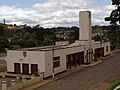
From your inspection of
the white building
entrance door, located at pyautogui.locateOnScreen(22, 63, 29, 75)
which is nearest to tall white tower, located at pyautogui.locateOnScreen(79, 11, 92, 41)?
the white building

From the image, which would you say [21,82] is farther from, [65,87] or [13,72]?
[13,72]

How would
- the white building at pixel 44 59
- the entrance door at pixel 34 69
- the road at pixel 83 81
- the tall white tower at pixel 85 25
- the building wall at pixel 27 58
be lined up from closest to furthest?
the road at pixel 83 81, the building wall at pixel 27 58, the white building at pixel 44 59, the entrance door at pixel 34 69, the tall white tower at pixel 85 25

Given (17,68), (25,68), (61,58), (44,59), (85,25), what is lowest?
(17,68)

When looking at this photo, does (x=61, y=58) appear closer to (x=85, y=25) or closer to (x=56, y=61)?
(x=56, y=61)

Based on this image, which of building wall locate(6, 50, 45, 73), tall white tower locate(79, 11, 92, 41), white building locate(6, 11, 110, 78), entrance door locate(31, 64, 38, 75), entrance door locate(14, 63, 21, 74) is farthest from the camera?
tall white tower locate(79, 11, 92, 41)

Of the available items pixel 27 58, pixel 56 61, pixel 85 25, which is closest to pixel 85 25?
pixel 85 25

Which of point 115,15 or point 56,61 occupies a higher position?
point 115,15

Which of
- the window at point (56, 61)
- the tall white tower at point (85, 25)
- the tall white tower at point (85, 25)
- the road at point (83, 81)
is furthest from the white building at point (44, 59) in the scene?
the tall white tower at point (85, 25)

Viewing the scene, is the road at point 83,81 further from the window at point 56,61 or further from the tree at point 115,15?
the tree at point 115,15

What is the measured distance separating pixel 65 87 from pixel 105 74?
36.2 ft

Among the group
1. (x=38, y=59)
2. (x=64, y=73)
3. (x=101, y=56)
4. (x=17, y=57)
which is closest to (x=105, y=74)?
(x=64, y=73)

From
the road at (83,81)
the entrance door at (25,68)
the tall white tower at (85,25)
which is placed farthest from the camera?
the tall white tower at (85,25)

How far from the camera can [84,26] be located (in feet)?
178

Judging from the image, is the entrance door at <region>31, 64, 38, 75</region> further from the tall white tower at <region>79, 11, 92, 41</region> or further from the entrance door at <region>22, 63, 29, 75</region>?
the tall white tower at <region>79, 11, 92, 41</region>
